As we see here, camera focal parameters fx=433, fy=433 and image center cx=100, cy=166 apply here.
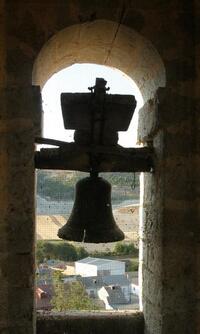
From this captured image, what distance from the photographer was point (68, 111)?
9.04 ft

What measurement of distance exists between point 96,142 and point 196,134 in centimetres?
66

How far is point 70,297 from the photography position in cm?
363

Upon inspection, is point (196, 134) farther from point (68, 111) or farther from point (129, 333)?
point (129, 333)

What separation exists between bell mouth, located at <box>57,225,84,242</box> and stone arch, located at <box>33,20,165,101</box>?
0.96 m

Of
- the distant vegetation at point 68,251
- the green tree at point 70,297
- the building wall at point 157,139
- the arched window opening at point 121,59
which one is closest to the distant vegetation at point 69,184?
the arched window opening at point 121,59

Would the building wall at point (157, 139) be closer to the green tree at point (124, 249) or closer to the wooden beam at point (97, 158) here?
the wooden beam at point (97, 158)

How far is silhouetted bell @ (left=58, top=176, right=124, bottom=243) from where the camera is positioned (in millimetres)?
2705

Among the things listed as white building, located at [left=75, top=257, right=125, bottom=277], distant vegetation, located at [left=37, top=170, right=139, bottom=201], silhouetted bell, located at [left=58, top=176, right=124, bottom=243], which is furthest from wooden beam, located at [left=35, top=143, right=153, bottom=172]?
white building, located at [left=75, top=257, right=125, bottom=277]

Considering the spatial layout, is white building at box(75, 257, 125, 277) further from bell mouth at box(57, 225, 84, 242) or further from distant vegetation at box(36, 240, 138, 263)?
bell mouth at box(57, 225, 84, 242)

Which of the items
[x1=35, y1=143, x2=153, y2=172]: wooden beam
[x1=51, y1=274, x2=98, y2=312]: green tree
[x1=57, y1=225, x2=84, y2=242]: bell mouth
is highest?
[x1=35, y1=143, x2=153, y2=172]: wooden beam

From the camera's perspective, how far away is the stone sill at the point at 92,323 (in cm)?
304

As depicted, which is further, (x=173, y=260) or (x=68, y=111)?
(x=68, y=111)

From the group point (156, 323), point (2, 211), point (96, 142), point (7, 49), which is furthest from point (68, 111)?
point (156, 323)

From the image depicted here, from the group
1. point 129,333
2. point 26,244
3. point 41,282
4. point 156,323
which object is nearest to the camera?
point 26,244
